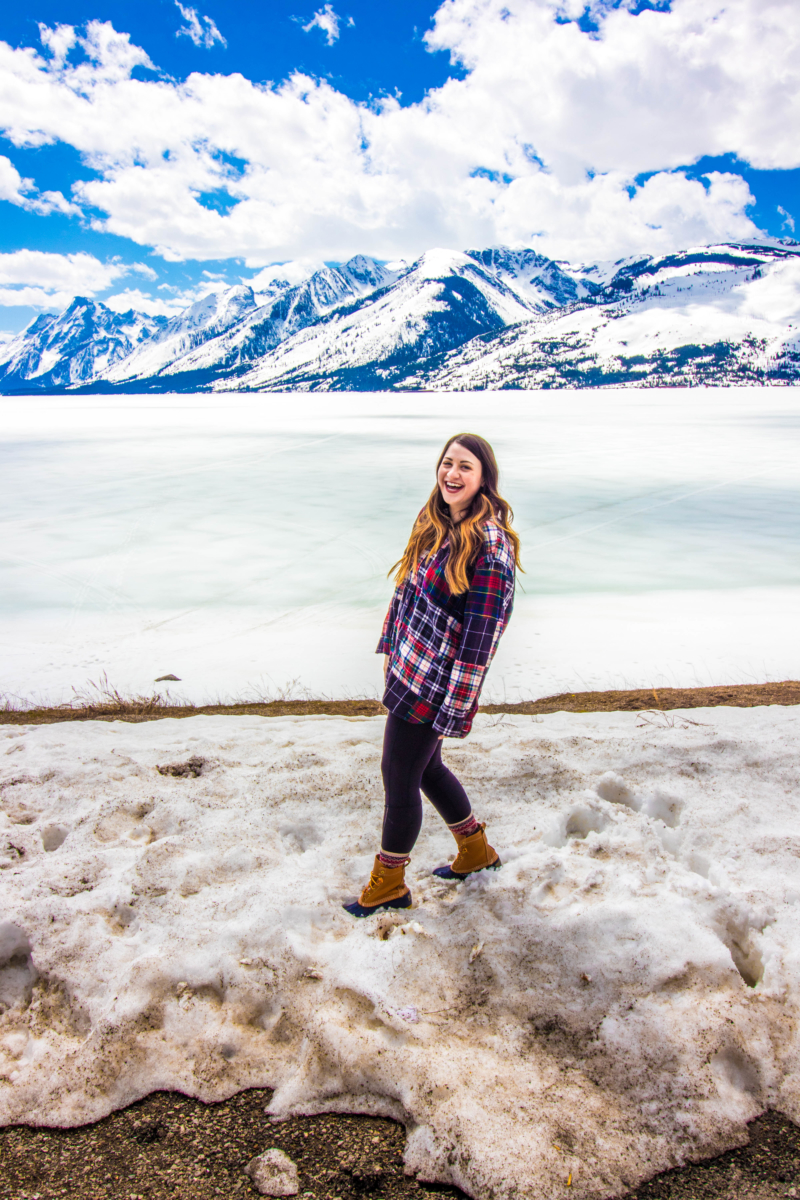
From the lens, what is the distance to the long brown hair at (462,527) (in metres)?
2.56

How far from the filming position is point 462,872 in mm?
3086

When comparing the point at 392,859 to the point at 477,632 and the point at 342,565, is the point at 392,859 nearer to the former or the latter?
the point at 477,632

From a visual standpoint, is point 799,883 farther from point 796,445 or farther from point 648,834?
point 796,445

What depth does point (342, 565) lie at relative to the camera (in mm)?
15164

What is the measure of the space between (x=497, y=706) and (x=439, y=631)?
4.07 m

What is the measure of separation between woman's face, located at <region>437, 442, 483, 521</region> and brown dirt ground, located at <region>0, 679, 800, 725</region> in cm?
373

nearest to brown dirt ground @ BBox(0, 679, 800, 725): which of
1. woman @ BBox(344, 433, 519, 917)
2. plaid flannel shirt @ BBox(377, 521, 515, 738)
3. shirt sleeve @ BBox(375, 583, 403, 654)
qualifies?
woman @ BBox(344, 433, 519, 917)

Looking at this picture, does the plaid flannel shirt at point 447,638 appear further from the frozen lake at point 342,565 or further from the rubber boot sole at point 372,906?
the frozen lake at point 342,565

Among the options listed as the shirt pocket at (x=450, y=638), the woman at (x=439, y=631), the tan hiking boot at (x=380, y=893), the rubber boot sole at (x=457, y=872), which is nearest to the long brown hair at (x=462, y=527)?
the woman at (x=439, y=631)

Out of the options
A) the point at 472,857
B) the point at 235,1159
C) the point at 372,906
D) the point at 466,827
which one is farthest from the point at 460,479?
the point at 235,1159

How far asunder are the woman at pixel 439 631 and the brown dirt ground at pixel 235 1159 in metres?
0.93

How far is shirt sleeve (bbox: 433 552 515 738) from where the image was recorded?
2.52 m

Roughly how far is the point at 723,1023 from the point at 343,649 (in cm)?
800

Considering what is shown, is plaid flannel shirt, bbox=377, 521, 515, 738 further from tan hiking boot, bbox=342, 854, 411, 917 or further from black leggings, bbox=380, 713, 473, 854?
tan hiking boot, bbox=342, 854, 411, 917
